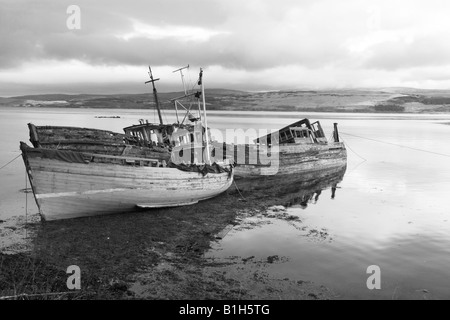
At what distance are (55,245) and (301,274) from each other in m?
7.97

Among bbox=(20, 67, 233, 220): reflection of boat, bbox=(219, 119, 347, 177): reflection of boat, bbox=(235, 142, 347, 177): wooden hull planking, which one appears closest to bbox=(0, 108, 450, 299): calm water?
bbox=(20, 67, 233, 220): reflection of boat

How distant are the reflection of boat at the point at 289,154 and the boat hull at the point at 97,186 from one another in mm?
8842

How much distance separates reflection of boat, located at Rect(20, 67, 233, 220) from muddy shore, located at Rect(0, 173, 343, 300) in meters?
0.70

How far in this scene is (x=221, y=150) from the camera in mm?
25219

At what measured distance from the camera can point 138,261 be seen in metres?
11.2

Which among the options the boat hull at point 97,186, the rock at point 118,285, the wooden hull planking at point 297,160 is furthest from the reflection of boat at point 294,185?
the rock at point 118,285

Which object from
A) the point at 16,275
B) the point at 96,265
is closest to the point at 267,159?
the point at 96,265

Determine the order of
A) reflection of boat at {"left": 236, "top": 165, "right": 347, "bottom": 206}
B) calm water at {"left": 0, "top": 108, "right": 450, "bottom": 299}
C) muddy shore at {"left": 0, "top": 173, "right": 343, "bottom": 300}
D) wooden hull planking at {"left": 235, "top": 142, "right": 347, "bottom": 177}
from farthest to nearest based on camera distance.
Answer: wooden hull planking at {"left": 235, "top": 142, "right": 347, "bottom": 177} → reflection of boat at {"left": 236, "top": 165, "right": 347, "bottom": 206} → calm water at {"left": 0, "top": 108, "right": 450, "bottom": 299} → muddy shore at {"left": 0, "top": 173, "right": 343, "bottom": 300}

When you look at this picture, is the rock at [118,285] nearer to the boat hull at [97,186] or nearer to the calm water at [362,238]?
the calm water at [362,238]

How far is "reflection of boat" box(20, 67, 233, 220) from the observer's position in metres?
13.9

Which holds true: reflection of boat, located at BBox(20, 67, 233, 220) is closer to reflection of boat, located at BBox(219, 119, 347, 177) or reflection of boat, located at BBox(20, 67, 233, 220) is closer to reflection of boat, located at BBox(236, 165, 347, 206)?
reflection of boat, located at BBox(236, 165, 347, 206)
